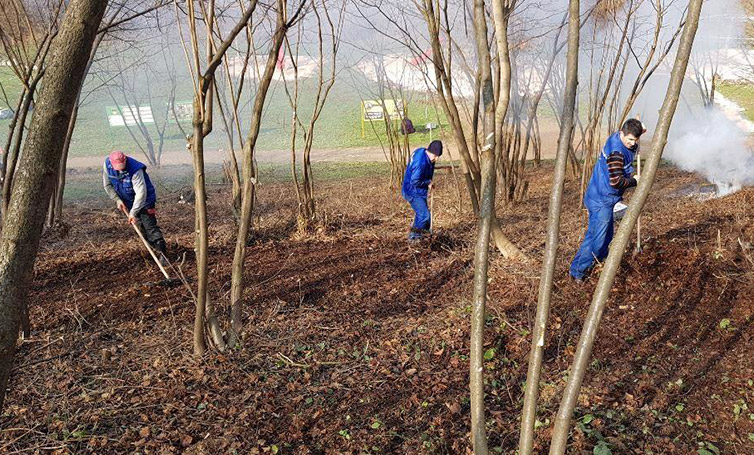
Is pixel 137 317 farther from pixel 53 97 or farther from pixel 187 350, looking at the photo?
pixel 53 97

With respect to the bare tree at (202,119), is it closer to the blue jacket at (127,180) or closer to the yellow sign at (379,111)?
the blue jacket at (127,180)

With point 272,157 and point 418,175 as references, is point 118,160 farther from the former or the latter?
point 272,157

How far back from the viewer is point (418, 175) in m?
6.73

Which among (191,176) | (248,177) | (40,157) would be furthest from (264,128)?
(40,157)

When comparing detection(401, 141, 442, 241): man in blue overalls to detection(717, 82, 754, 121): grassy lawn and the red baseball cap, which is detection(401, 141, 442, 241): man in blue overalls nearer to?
the red baseball cap

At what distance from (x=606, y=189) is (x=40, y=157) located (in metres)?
4.25

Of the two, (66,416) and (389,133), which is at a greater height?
(389,133)

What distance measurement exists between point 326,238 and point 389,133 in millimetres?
3643

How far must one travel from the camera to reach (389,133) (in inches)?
401

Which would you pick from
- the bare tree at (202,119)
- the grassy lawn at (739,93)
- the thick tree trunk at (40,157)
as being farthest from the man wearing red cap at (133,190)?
the grassy lawn at (739,93)

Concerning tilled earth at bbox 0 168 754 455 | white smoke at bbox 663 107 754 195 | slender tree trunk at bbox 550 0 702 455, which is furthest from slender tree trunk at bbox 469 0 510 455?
white smoke at bbox 663 107 754 195

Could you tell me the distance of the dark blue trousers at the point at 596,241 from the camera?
472 cm

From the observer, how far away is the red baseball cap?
5.69 meters

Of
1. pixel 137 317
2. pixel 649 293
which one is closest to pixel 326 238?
pixel 137 317
